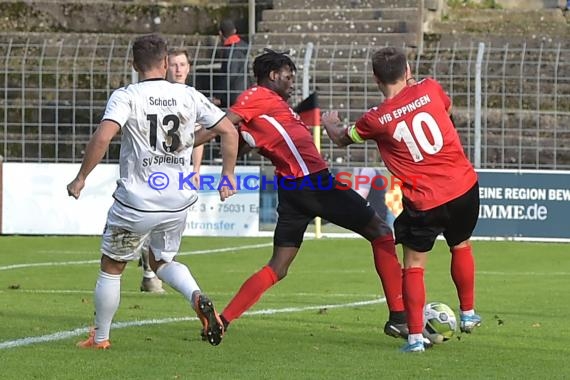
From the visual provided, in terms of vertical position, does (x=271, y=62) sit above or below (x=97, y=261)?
above

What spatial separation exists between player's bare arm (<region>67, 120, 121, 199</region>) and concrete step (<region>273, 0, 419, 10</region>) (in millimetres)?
16086

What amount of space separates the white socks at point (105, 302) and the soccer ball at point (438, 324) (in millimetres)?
1876

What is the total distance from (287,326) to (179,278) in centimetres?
145

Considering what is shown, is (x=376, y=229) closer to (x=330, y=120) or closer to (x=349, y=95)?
(x=330, y=120)

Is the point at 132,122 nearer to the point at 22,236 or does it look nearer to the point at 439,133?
the point at 439,133

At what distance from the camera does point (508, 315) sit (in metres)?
10.8

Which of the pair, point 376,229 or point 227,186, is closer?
point 227,186

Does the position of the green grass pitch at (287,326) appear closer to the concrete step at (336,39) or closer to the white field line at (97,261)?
the white field line at (97,261)

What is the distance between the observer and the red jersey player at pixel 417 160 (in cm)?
862

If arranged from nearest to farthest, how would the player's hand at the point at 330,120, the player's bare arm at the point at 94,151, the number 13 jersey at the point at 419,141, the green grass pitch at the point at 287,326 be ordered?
the green grass pitch at the point at 287,326, the player's bare arm at the point at 94,151, the number 13 jersey at the point at 419,141, the player's hand at the point at 330,120

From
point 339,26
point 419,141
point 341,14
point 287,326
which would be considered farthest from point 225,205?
point 419,141

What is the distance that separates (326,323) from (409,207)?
5.37 ft

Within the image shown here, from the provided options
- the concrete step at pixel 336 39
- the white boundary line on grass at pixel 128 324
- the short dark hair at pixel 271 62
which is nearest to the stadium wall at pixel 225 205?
the concrete step at pixel 336 39

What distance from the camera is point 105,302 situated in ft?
28.0
